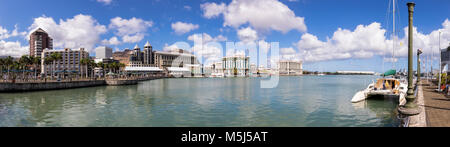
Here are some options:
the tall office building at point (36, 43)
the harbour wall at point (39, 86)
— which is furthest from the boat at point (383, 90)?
the tall office building at point (36, 43)

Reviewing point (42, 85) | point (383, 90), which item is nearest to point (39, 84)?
point (42, 85)

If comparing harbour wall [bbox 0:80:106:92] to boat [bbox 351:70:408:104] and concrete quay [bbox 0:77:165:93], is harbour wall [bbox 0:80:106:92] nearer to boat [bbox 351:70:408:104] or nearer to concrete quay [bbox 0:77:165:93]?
concrete quay [bbox 0:77:165:93]

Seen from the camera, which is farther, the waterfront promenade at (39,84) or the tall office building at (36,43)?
the tall office building at (36,43)

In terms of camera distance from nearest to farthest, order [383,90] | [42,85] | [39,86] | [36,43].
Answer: [383,90]
[39,86]
[42,85]
[36,43]

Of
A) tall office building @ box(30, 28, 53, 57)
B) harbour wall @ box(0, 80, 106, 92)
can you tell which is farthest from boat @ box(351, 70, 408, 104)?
tall office building @ box(30, 28, 53, 57)

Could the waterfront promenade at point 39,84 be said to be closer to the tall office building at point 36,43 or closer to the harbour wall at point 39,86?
the harbour wall at point 39,86

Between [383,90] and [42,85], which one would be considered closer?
[383,90]

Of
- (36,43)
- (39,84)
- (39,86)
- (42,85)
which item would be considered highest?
(36,43)

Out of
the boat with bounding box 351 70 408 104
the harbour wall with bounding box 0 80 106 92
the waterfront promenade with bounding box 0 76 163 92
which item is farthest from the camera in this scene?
the waterfront promenade with bounding box 0 76 163 92

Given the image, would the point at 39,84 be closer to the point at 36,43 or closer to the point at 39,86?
the point at 39,86

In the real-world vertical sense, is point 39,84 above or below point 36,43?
below

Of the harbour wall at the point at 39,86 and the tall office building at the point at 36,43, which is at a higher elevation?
the tall office building at the point at 36,43

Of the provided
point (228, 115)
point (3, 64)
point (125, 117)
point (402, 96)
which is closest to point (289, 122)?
point (228, 115)

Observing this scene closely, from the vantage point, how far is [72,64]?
17188cm
